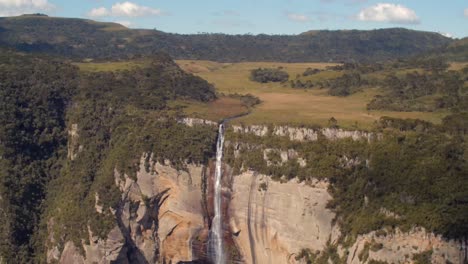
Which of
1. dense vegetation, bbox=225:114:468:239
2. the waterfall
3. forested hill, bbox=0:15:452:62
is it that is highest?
forested hill, bbox=0:15:452:62

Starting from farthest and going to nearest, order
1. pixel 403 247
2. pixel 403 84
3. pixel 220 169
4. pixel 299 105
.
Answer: pixel 403 84 → pixel 299 105 → pixel 220 169 → pixel 403 247

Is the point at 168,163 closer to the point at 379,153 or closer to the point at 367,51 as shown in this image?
the point at 379,153

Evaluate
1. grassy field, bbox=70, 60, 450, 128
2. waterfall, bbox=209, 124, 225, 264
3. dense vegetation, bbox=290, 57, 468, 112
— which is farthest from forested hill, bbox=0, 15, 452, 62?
waterfall, bbox=209, 124, 225, 264

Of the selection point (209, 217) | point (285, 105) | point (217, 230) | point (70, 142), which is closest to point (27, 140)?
point (70, 142)

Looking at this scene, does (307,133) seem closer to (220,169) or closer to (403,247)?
(220,169)

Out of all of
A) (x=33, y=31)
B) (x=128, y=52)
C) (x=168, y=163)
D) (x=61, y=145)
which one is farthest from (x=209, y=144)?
(x=33, y=31)

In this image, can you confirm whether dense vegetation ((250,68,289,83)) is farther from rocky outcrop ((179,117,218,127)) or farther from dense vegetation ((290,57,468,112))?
rocky outcrop ((179,117,218,127))

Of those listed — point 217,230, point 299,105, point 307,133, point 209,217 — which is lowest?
point 217,230
